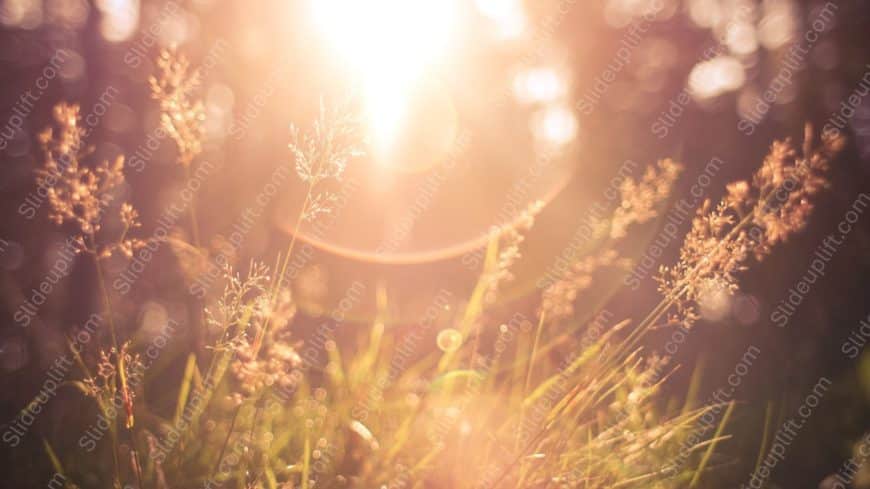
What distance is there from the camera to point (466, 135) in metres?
8.72

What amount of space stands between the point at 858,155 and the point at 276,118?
21.1ft

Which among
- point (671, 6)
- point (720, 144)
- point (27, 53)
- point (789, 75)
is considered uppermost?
point (671, 6)

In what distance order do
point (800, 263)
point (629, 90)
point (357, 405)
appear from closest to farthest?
point (357, 405) → point (800, 263) → point (629, 90)

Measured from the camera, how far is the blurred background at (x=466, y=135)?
15.6 ft

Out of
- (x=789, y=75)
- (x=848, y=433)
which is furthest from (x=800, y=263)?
(x=848, y=433)

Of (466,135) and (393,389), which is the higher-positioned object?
(466,135)

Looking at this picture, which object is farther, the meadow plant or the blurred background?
the blurred background

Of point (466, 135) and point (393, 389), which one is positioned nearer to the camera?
point (393, 389)

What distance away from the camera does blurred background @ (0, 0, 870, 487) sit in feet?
15.6

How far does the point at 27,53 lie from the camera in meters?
7.70

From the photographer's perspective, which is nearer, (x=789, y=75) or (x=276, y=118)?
(x=789, y=75)

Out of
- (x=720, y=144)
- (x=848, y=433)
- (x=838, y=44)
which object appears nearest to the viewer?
(x=848, y=433)

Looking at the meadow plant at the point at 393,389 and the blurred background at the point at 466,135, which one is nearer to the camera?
the meadow plant at the point at 393,389

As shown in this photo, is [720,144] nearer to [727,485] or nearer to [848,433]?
[848,433]
